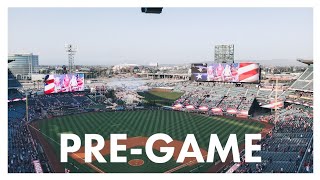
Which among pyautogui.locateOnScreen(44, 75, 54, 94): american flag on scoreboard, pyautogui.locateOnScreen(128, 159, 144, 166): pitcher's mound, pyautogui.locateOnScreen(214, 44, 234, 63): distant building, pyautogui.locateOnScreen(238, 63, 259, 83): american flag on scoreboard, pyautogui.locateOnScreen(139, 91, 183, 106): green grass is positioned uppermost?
pyautogui.locateOnScreen(214, 44, 234, 63): distant building

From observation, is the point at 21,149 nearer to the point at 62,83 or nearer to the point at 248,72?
the point at 62,83

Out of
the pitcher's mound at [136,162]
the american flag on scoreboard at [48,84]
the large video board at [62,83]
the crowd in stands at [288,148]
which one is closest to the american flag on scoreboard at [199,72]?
the crowd in stands at [288,148]

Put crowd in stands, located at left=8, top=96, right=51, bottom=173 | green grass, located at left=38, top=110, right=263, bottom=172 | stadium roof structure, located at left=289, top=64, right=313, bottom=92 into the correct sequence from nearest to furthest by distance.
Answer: crowd in stands, located at left=8, top=96, right=51, bottom=173 < green grass, located at left=38, top=110, right=263, bottom=172 < stadium roof structure, located at left=289, top=64, right=313, bottom=92

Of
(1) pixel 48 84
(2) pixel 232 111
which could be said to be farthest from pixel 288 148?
(1) pixel 48 84

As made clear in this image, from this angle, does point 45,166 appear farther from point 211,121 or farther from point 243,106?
point 243,106

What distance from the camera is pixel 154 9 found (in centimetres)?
716

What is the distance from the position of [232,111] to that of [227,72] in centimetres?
917

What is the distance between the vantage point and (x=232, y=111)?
51.4 m

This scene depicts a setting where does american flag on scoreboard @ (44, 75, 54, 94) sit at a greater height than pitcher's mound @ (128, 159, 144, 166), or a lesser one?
greater

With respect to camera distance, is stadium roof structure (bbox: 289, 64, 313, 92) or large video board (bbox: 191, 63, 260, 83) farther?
large video board (bbox: 191, 63, 260, 83)

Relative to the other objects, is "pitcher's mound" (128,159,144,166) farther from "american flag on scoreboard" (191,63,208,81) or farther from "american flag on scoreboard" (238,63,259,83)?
"american flag on scoreboard" (191,63,208,81)

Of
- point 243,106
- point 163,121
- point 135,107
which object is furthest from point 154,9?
point 135,107

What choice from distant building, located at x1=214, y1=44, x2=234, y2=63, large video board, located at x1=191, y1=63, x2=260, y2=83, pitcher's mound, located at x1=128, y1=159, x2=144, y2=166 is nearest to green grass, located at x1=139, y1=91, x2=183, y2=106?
large video board, located at x1=191, y1=63, x2=260, y2=83

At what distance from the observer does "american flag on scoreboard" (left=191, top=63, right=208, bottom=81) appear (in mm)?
60219
